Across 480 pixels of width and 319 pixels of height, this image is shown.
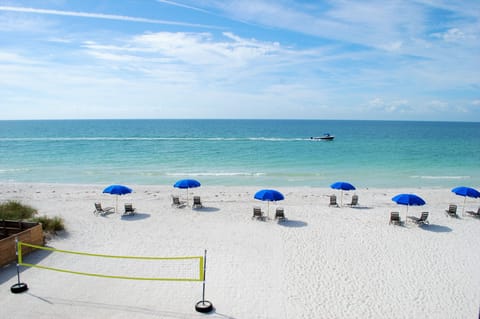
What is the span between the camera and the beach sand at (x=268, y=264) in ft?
25.1

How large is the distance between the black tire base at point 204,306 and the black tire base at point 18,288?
4.32 metres

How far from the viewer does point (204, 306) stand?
743cm


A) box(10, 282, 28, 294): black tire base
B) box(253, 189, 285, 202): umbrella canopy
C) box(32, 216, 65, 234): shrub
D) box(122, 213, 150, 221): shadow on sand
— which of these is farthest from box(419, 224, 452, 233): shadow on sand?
box(32, 216, 65, 234): shrub

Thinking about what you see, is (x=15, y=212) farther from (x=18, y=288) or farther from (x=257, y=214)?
(x=257, y=214)

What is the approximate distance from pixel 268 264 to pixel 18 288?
656 cm

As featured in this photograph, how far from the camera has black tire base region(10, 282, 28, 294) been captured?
7.97 metres

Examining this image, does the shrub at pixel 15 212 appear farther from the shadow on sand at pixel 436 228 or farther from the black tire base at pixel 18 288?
the shadow on sand at pixel 436 228

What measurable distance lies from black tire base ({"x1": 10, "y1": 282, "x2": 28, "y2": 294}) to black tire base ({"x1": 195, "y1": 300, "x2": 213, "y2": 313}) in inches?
170

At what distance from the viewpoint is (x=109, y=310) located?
741 cm

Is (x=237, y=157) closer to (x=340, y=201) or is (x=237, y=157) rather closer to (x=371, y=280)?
(x=340, y=201)

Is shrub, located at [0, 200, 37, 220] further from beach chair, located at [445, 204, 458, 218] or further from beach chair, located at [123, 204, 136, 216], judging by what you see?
beach chair, located at [445, 204, 458, 218]

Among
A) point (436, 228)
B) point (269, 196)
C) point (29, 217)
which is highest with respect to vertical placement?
→ point (269, 196)

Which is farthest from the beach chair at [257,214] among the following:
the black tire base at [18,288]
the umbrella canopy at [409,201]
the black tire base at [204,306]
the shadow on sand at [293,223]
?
the black tire base at [18,288]

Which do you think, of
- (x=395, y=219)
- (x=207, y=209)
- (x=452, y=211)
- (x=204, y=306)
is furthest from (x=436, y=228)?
(x=204, y=306)
